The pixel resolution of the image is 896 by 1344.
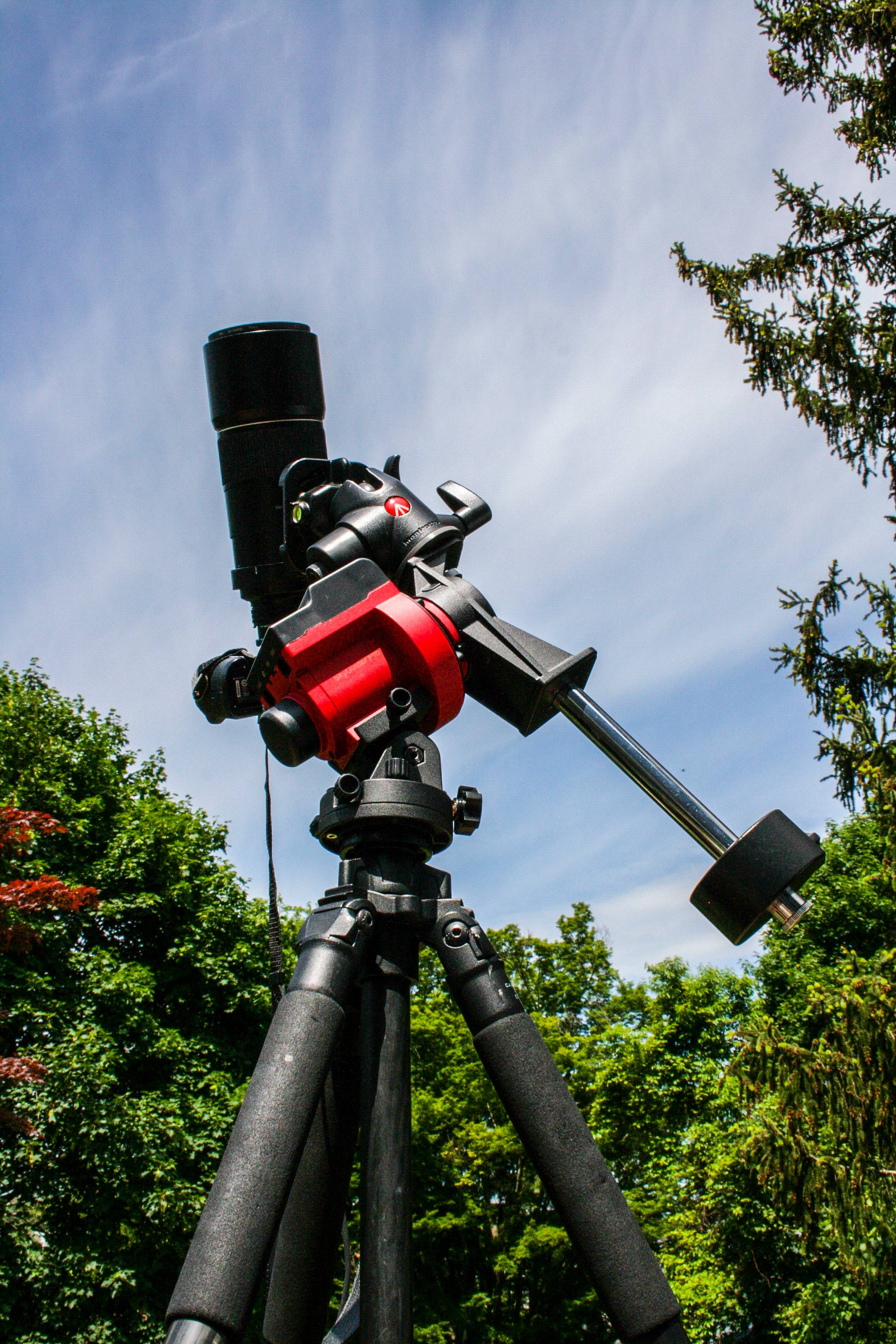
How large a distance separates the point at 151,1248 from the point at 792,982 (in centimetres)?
1727

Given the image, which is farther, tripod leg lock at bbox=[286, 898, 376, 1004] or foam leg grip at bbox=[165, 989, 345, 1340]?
tripod leg lock at bbox=[286, 898, 376, 1004]

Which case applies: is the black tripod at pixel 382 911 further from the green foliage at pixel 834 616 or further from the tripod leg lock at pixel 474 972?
the green foliage at pixel 834 616

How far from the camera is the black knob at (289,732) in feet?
8.63

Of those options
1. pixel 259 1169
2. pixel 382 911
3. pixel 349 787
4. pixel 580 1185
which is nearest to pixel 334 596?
pixel 349 787

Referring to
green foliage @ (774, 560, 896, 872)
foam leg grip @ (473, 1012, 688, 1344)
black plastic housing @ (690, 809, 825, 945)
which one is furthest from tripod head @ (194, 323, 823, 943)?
green foliage @ (774, 560, 896, 872)

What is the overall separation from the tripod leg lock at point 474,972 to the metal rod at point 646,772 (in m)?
0.56

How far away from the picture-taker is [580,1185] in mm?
2090

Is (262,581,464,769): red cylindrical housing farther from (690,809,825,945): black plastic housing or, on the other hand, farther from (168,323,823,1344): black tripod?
(690,809,825,945): black plastic housing

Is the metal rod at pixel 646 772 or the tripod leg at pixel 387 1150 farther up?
the metal rod at pixel 646 772

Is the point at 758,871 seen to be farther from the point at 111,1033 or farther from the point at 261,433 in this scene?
the point at 111,1033

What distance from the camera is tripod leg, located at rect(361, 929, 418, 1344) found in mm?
2062

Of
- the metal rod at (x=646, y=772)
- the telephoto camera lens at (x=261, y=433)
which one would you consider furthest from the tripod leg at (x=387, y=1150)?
the telephoto camera lens at (x=261, y=433)

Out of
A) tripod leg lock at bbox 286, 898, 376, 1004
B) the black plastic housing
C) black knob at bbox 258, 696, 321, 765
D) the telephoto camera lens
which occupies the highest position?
the telephoto camera lens

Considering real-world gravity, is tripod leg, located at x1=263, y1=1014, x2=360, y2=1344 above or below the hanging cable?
below
